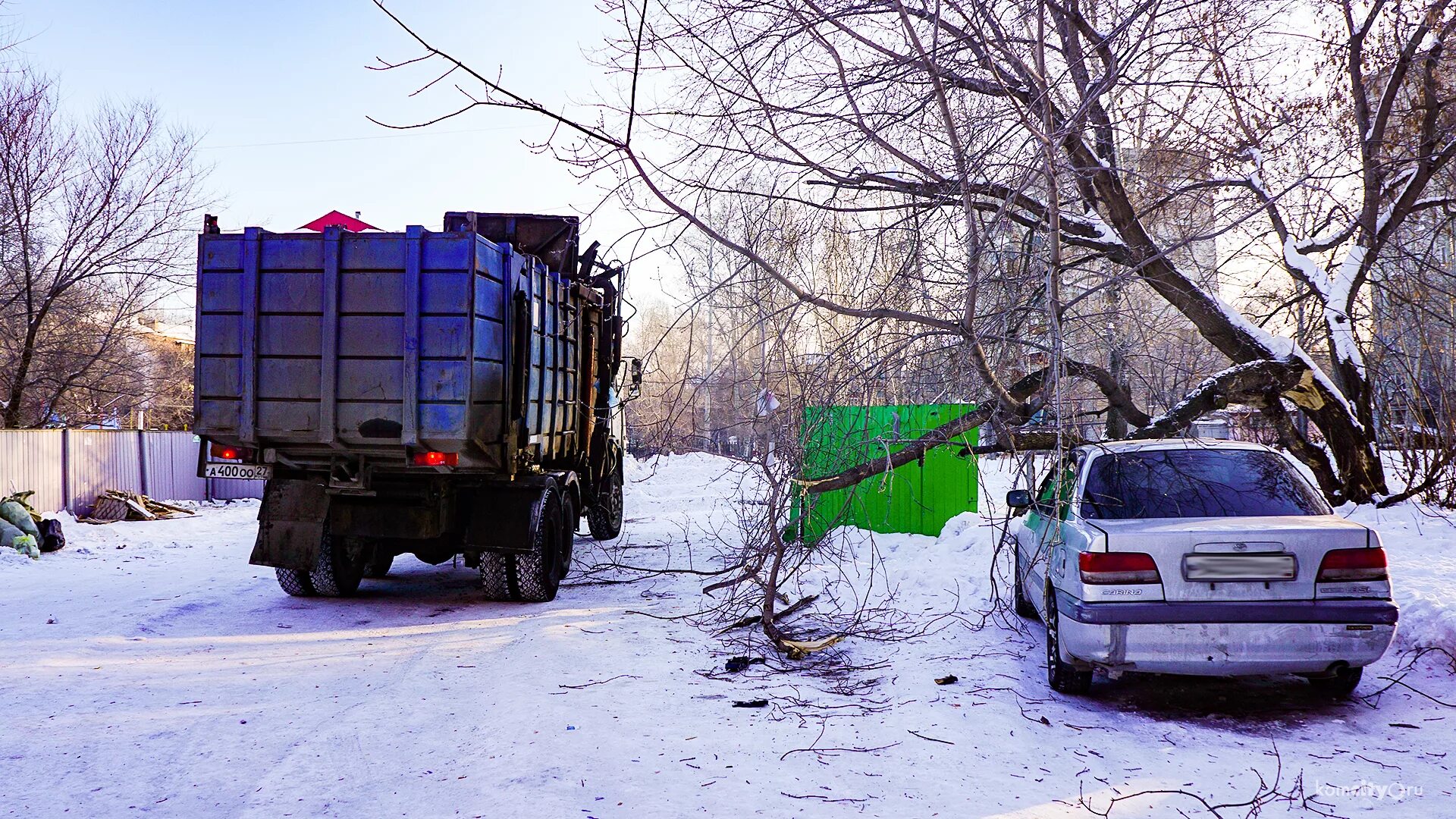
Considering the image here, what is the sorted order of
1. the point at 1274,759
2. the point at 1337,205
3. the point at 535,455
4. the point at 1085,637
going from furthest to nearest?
the point at 1337,205 < the point at 535,455 < the point at 1085,637 < the point at 1274,759

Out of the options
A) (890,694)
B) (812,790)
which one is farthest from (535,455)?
(812,790)

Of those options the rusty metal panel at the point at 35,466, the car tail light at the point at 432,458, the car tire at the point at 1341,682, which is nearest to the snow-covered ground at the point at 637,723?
the car tire at the point at 1341,682

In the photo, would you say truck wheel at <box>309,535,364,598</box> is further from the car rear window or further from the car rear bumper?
the car rear bumper

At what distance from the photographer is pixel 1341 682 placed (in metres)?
5.11

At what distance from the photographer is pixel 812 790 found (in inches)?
153

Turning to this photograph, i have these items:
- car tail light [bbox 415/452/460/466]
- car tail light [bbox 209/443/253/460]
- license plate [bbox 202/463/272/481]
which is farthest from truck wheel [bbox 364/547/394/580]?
car tail light [bbox 415/452/460/466]

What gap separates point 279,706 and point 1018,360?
18.9 ft

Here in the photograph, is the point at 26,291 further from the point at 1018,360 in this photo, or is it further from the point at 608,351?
the point at 1018,360

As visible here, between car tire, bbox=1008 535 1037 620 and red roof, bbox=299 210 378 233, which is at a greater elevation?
red roof, bbox=299 210 378 233

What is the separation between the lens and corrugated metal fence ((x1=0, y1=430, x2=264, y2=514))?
14703mm

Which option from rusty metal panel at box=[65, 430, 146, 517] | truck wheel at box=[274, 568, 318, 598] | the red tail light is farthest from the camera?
rusty metal panel at box=[65, 430, 146, 517]

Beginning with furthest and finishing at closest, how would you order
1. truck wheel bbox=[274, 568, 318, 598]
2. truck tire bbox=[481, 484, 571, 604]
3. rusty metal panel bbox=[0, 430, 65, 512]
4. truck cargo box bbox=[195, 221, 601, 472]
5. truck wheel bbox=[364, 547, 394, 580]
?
rusty metal panel bbox=[0, 430, 65, 512]
truck wheel bbox=[364, 547, 394, 580]
truck wheel bbox=[274, 568, 318, 598]
truck tire bbox=[481, 484, 571, 604]
truck cargo box bbox=[195, 221, 601, 472]

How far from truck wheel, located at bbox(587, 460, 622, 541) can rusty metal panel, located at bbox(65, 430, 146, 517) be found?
9.91 meters

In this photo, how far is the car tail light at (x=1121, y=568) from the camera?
4762mm
